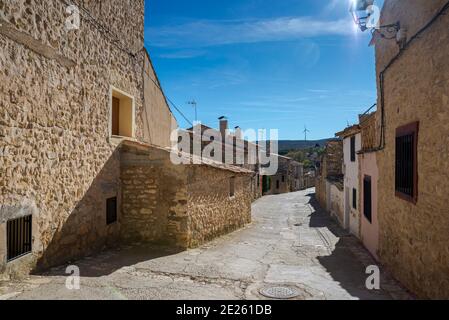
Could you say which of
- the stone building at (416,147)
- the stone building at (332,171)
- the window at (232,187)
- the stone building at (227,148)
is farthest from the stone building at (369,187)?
the stone building at (227,148)

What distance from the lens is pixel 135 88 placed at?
1049 centimetres

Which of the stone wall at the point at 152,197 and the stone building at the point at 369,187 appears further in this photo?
the stone building at the point at 369,187

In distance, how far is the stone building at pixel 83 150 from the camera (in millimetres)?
5680

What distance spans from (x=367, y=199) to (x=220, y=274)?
583 centimetres

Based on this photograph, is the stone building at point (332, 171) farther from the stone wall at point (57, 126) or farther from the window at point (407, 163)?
the stone wall at point (57, 126)

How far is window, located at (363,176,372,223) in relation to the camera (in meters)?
10.00

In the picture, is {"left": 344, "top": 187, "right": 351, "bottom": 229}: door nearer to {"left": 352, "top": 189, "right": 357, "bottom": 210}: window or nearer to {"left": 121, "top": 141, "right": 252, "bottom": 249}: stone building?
{"left": 352, "top": 189, "right": 357, "bottom": 210}: window

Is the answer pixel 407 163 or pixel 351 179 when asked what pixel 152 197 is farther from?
pixel 351 179

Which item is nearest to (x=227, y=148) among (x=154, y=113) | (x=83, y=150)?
(x=154, y=113)

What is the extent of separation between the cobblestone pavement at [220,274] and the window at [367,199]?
3.51 feet

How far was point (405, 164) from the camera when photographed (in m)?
6.56

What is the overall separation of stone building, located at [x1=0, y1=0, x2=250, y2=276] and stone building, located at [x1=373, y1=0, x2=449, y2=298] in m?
5.04

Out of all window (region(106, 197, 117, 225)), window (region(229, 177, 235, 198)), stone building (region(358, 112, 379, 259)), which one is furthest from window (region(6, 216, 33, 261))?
stone building (region(358, 112, 379, 259))

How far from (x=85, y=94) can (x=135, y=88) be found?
2.91m
